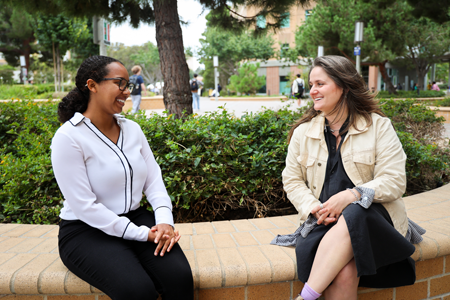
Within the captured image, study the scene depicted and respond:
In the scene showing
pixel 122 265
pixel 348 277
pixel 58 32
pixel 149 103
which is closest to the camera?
pixel 122 265

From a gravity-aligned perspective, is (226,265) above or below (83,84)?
below

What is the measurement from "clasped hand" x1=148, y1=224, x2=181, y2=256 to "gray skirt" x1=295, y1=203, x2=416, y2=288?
694 millimetres

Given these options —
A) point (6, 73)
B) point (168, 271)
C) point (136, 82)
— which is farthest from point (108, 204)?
point (6, 73)

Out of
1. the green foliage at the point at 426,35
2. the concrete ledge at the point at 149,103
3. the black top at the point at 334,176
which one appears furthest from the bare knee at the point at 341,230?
the green foliage at the point at 426,35

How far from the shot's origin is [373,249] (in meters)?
1.84

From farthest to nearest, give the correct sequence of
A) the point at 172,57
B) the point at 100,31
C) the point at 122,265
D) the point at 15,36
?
the point at 15,36 < the point at 100,31 < the point at 172,57 < the point at 122,265

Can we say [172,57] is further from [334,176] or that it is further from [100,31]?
[334,176]

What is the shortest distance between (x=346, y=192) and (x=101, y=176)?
4.34 feet

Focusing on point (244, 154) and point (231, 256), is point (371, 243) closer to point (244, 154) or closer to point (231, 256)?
point (231, 256)

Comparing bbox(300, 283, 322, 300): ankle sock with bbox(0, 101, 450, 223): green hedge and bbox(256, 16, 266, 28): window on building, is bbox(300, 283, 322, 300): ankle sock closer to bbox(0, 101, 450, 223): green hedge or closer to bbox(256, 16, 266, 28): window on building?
bbox(0, 101, 450, 223): green hedge

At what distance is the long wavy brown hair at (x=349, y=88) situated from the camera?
85.3 inches

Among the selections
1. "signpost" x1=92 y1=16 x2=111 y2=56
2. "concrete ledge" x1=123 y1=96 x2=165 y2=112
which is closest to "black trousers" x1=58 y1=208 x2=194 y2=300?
"signpost" x1=92 y1=16 x2=111 y2=56

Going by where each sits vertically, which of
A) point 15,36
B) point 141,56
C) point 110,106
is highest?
point 141,56

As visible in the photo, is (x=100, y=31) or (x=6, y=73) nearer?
(x=100, y=31)
